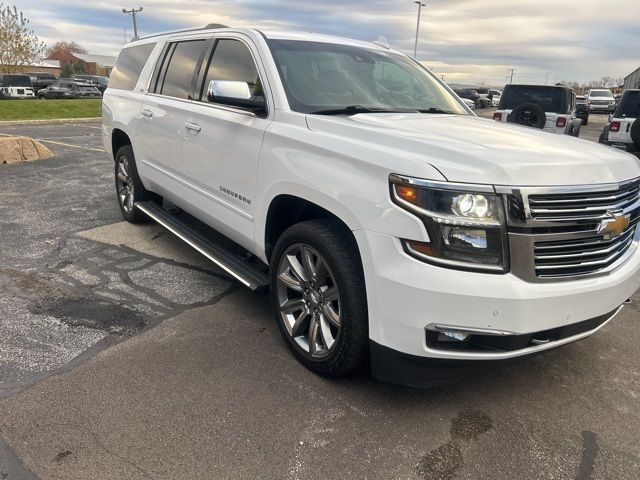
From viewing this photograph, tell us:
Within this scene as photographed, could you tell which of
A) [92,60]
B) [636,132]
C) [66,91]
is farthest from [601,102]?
[92,60]

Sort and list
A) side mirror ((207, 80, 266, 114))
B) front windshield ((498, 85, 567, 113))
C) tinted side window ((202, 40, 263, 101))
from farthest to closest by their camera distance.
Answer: front windshield ((498, 85, 567, 113)) → tinted side window ((202, 40, 263, 101)) → side mirror ((207, 80, 266, 114))

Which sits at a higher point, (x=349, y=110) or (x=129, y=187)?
(x=349, y=110)

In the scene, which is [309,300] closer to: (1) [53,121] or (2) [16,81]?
(1) [53,121]

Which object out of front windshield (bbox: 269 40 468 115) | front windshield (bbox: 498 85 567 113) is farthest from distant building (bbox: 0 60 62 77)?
front windshield (bbox: 269 40 468 115)

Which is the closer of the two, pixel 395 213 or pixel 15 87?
pixel 395 213

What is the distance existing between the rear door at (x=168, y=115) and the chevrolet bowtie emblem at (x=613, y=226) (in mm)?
3204

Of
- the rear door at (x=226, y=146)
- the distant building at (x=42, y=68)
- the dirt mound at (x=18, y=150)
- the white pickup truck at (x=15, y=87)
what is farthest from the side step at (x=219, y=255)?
the distant building at (x=42, y=68)

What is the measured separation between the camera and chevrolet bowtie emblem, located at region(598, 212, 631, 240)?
99.8 inches

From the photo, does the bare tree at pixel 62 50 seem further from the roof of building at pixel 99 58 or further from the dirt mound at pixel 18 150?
the dirt mound at pixel 18 150

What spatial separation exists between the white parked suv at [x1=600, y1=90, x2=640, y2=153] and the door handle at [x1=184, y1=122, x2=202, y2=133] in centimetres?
876

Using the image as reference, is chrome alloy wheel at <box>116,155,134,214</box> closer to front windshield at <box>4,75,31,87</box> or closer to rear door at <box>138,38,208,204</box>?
rear door at <box>138,38,208,204</box>

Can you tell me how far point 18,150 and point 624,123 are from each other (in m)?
11.9

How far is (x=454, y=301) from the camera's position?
7.60 feet

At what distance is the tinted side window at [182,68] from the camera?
446 centimetres
